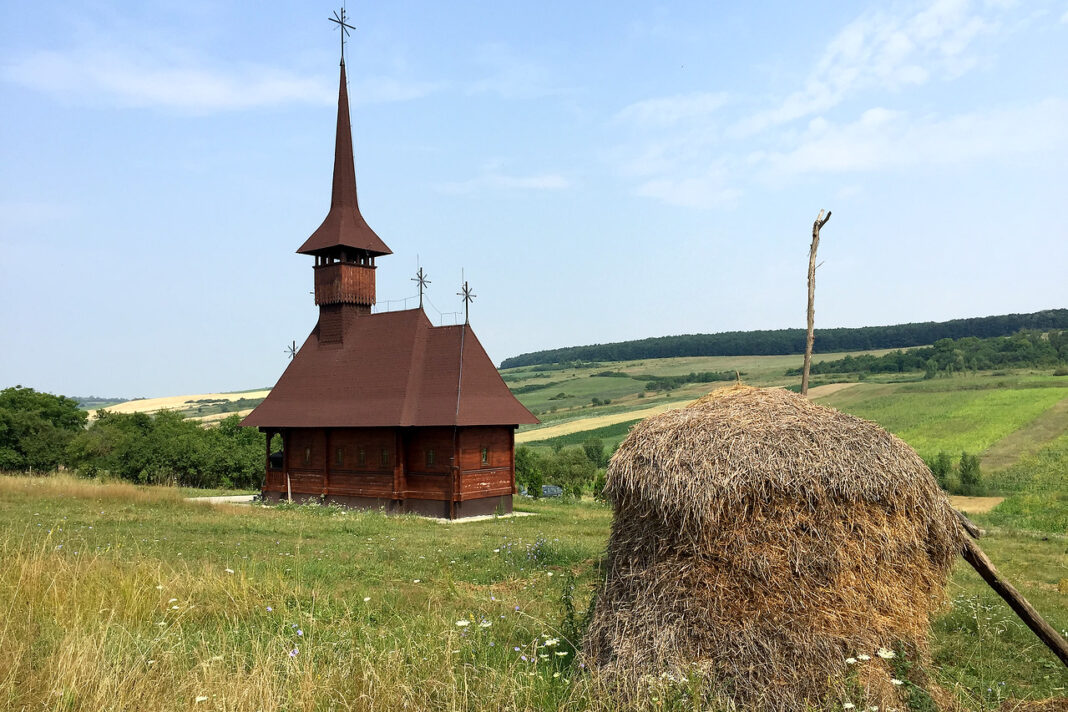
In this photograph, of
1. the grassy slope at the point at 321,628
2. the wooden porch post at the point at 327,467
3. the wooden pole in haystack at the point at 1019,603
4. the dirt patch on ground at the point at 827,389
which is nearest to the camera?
the grassy slope at the point at 321,628

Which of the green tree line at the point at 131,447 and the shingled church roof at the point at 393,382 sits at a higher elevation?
the shingled church roof at the point at 393,382

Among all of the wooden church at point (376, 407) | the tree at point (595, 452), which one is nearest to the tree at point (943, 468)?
the tree at point (595, 452)

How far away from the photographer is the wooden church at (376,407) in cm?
2542

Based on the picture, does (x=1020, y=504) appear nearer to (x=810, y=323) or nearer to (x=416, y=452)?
(x=416, y=452)

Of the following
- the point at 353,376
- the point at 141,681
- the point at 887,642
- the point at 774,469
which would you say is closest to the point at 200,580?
the point at 141,681

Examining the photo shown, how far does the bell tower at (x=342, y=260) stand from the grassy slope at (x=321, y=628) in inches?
592

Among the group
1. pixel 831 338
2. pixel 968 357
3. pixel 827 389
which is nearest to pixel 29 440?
pixel 827 389

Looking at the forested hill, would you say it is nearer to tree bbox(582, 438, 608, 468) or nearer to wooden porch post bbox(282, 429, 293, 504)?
tree bbox(582, 438, 608, 468)

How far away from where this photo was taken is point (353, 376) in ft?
91.9

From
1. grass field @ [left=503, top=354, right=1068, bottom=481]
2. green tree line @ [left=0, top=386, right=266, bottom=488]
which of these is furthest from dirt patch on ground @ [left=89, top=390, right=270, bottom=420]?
green tree line @ [left=0, top=386, right=266, bottom=488]

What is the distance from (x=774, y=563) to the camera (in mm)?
5656

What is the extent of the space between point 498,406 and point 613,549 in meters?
19.8

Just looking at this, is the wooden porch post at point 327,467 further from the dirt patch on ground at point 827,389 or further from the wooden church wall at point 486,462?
the dirt patch on ground at point 827,389

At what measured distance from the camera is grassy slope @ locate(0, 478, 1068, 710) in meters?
5.03
